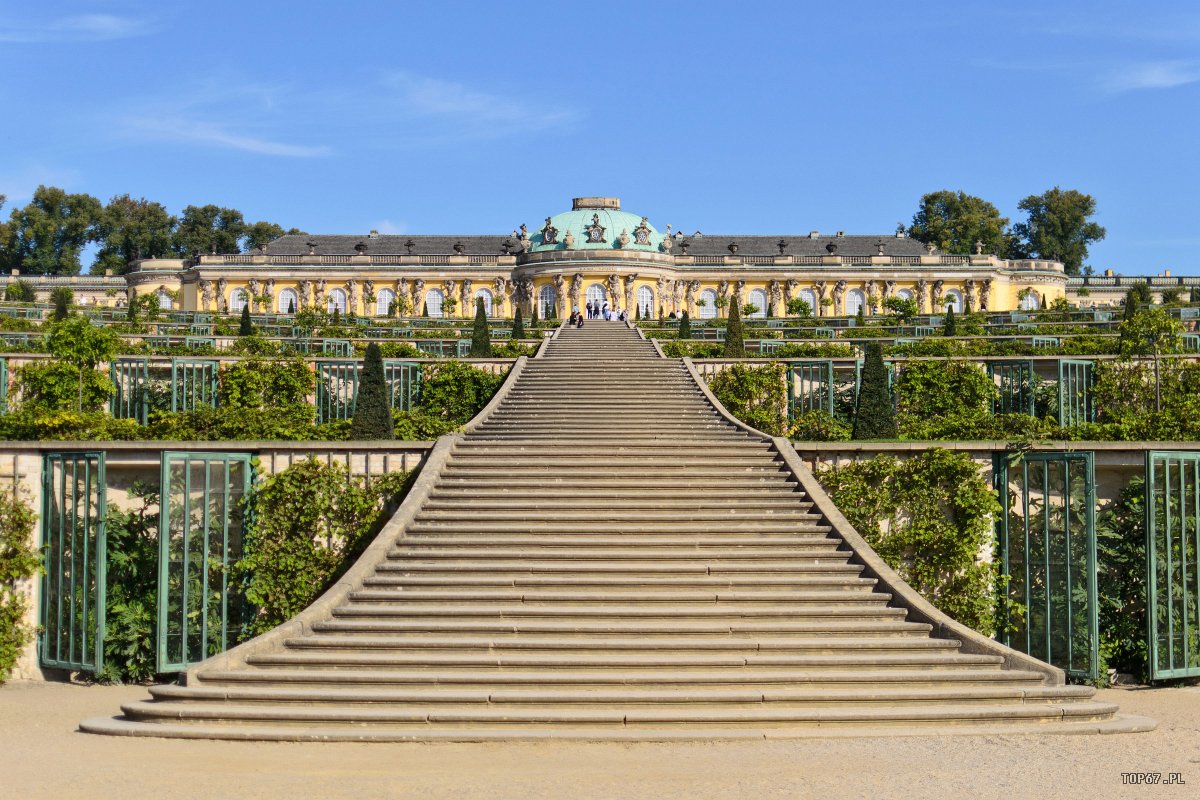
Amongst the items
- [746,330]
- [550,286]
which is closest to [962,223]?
[550,286]

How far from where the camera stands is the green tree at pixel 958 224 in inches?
3477

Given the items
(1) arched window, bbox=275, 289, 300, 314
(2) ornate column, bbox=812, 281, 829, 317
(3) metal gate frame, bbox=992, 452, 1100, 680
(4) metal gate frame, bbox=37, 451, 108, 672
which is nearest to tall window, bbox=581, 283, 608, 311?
(2) ornate column, bbox=812, 281, 829, 317

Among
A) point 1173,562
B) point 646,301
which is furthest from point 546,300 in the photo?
point 1173,562

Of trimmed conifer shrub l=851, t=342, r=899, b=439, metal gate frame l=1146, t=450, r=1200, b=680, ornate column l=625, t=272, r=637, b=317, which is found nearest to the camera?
metal gate frame l=1146, t=450, r=1200, b=680

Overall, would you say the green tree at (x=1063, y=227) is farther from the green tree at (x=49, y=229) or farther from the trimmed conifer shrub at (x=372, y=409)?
the trimmed conifer shrub at (x=372, y=409)

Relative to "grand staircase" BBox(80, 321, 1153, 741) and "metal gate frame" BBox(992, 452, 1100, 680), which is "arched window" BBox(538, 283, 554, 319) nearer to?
"grand staircase" BBox(80, 321, 1153, 741)

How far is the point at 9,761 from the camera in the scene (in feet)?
41.8

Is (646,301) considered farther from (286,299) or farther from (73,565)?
(73,565)

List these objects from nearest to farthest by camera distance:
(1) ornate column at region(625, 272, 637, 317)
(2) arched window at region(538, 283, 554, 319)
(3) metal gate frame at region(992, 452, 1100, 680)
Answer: (3) metal gate frame at region(992, 452, 1100, 680) < (1) ornate column at region(625, 272, 637, 317) < (2) arched window at region(538, 283, 554, 319)

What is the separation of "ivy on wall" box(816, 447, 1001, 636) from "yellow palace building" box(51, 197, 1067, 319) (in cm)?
5541

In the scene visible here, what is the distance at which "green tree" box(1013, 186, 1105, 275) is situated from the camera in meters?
90.9

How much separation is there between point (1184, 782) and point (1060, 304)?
4839cm

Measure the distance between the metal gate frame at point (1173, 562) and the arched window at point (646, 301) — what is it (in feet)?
183

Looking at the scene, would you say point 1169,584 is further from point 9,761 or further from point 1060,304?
point 1060,304
